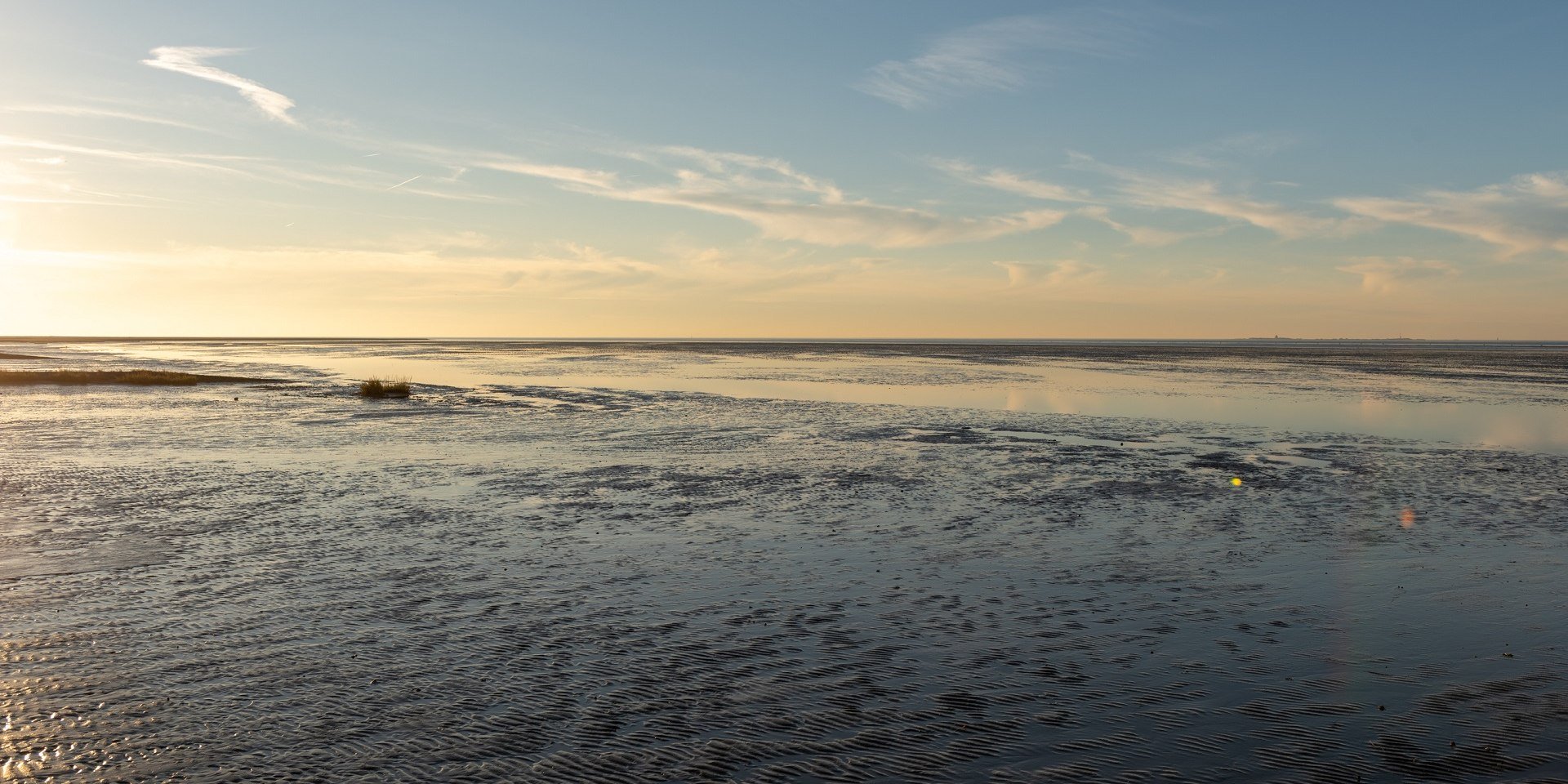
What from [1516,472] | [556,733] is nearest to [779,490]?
[556,733]

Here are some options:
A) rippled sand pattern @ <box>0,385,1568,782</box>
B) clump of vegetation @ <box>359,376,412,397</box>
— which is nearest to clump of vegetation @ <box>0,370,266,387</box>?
clump of vegetation @ <box>359,376,412,397</box>

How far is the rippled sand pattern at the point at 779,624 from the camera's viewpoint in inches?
316

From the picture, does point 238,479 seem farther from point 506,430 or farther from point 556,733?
point 556,733

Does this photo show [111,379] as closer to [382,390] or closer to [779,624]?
[382,390]

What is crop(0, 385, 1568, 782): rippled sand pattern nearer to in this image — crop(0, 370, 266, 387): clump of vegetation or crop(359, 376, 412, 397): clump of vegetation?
crop(359, 376, 412, 397): clump of vegetation

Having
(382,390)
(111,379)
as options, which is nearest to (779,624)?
(382,390)

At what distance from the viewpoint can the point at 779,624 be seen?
38.2ft

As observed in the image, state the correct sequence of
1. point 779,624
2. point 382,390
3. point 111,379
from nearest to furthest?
1. point 779,624
2. point 382,390
3. point 111,379

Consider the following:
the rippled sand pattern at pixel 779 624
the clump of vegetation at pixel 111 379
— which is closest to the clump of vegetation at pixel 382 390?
the clump of vegetation at pixel 111 379

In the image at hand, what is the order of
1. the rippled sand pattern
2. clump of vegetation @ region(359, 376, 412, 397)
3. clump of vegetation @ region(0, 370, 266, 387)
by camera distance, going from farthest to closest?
1. clump of vegetation @ region(0, 370, 266, 387)
2. clump of vegetation @ region(359, 376, 412, 397)
3. the rippled sand pattern

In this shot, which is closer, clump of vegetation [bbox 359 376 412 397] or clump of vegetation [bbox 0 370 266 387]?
clump of vegetation [bbox 359 376 412 397]

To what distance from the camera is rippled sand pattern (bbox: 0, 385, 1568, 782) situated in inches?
316

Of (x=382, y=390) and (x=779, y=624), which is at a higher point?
(x=382, y=390)

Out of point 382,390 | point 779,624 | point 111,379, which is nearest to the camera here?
point 779,624
